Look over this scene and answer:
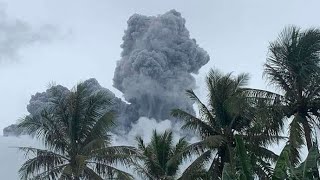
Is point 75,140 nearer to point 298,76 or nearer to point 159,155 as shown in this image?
point 159,155

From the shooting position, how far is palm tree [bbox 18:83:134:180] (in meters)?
25.2

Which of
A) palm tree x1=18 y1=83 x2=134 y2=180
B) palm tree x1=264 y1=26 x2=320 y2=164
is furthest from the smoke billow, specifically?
palm tree x1=264 y1=26 x2=320 y2=164

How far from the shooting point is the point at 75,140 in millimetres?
26094

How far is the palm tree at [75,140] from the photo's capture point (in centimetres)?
2517

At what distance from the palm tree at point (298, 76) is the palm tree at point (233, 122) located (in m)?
0.70

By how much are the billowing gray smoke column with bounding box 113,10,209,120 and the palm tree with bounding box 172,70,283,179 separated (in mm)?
63069

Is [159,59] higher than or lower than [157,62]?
higher

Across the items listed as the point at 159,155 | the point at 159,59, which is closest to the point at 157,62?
the point at 159,59

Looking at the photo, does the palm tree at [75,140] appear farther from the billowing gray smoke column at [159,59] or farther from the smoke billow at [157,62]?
the billowing gray smoke column at [159,59]

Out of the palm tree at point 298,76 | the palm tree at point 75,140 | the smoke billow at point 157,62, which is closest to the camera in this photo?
the palm tree at point 298,76

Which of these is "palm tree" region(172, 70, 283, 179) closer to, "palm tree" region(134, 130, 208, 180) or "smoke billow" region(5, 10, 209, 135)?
"palm tree" region(134, 130, 208, 180)

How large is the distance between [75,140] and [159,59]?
220ft

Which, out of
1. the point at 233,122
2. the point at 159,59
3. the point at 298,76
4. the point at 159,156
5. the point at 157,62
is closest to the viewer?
the point at 298,76

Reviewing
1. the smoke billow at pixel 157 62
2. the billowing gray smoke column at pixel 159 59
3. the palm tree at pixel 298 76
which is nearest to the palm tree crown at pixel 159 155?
the palm tree at pixel 298 76
